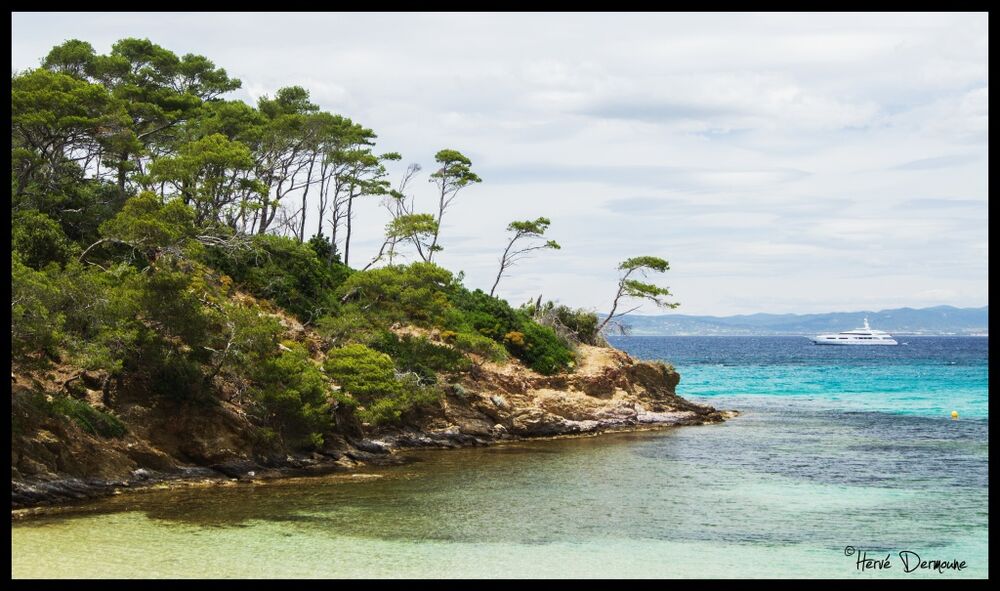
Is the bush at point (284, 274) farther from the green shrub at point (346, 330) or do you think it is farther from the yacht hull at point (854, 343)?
the yacht hull at point (854, 343)

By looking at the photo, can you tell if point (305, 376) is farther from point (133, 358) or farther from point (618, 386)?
point (618, 386)

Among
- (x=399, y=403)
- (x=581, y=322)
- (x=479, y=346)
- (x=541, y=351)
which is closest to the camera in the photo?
(x=399, y=403)

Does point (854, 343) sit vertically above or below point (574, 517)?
above

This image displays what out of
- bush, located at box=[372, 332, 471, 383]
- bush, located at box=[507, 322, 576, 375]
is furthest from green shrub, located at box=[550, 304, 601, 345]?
bush, located at box=[372, 332, 471, 383]

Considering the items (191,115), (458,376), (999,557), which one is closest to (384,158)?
(191,115)

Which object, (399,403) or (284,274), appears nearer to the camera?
(399,403)

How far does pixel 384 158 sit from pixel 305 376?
25.0 m

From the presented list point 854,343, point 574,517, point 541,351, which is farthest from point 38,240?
point 854,343

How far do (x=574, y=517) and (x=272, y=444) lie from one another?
1128 cm

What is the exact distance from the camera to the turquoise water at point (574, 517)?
18469mm

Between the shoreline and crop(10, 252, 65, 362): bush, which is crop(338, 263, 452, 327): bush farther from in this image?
crop(10, 252, 65, 362): bush

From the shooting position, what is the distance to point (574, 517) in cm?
2353

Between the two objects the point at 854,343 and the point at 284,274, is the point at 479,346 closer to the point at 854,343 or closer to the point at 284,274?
the point at 284,274
